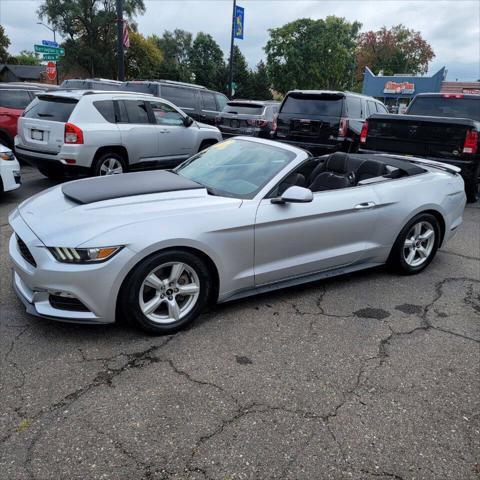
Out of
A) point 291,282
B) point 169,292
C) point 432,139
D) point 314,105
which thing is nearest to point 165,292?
point 169,292

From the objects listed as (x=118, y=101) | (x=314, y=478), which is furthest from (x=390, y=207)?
(x=118, y=101)

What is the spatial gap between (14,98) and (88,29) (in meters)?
41.0

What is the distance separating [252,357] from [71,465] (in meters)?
1.36

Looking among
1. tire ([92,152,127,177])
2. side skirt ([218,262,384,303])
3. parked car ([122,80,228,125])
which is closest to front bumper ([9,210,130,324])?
side skirt ([218,262,384,303])

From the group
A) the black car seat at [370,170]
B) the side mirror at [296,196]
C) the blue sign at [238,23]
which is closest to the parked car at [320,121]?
the black car seat at [370,170]

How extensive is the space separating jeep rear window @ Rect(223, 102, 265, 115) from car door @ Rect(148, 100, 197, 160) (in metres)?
3.20

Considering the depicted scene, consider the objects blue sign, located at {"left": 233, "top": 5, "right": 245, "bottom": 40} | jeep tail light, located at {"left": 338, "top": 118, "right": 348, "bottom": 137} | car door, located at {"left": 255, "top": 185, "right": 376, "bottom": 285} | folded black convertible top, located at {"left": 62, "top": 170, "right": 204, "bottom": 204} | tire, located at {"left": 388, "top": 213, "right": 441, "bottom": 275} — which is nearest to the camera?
folded black convertible top, located at {"left": 62, "top": 170, "right": 204, "bottom": 204}

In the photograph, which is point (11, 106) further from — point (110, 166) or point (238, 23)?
point (238, 23)

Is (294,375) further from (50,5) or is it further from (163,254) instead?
(50,5)

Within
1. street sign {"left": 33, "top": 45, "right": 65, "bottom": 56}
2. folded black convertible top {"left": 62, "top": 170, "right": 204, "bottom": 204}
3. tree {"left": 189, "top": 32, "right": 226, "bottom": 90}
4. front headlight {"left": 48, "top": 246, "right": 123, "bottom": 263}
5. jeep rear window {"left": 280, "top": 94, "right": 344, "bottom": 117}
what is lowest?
front headlight {"left": 48, "top": 246, "right": 123, "bottom": 263}

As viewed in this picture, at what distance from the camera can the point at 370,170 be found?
472 cm

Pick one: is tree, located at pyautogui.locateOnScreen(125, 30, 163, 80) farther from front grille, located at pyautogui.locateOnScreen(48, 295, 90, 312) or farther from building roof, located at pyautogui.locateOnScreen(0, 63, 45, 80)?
front grille, located at pyautogui.locateOnScreen(48, 295, 90, 312)

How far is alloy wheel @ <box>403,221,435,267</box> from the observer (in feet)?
15.5

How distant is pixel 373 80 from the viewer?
49250 mm
